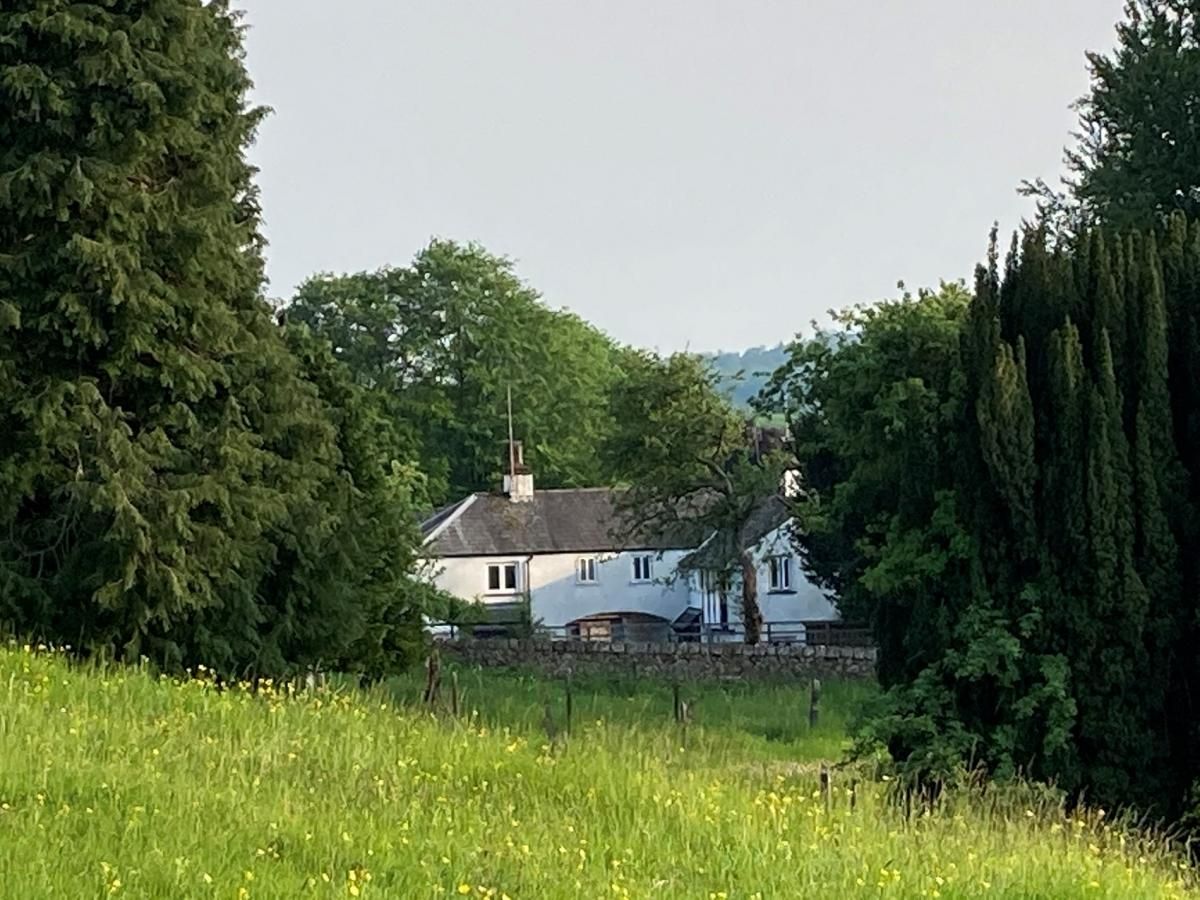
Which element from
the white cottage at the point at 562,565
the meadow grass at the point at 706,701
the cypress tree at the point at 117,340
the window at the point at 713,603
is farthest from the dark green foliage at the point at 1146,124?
the white cottage at the point at 562,565

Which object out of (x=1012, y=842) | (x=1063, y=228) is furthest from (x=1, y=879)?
(x=1063, y=228)

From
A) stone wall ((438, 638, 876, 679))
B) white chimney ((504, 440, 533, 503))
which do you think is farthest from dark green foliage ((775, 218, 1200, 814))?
white chimney ((504, 440, 533, 503))

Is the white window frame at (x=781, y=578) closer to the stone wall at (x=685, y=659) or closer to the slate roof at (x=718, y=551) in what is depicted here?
the slate roof at (x=718, y=551)

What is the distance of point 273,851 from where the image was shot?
25.8 feet

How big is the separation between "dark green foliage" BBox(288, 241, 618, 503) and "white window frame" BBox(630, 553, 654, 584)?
6.74 meters

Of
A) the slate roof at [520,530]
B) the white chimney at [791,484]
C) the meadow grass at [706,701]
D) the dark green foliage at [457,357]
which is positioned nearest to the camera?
the meadow grass at [706,701]

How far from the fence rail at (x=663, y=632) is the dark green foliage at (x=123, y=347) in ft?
85.3

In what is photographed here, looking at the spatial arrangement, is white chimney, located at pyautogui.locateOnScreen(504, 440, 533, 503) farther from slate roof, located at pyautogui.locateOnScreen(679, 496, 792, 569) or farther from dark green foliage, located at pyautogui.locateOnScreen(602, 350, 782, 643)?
dark green foliage, located at pyautogui.locateOnScreen(602, 350, 782, 643)

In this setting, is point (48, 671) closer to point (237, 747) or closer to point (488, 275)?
point (237, 747)

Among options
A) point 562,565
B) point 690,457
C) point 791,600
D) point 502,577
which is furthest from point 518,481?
point 690,457

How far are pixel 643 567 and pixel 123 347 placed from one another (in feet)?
164

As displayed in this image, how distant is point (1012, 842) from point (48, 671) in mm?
7688

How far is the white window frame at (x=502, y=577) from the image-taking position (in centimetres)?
6675

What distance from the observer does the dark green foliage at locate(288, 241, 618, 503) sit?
71875 mm
